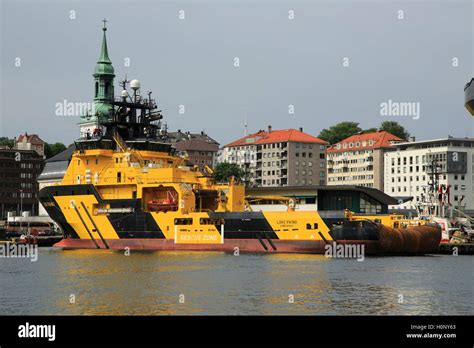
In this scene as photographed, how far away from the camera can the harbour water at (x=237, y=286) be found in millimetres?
27188

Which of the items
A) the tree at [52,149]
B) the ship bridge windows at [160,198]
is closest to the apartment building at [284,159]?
the tree at [52,149]

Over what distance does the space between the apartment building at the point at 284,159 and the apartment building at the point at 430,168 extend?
492 inches

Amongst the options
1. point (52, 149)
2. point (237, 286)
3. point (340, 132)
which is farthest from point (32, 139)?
point (237, 286)

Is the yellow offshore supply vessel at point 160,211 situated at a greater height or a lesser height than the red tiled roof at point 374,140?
lesser

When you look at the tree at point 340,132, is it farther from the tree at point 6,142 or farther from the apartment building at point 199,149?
the tree at point 6,142

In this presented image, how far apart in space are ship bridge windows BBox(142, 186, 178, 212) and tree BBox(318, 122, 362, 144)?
10456 cm

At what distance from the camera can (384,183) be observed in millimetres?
128375

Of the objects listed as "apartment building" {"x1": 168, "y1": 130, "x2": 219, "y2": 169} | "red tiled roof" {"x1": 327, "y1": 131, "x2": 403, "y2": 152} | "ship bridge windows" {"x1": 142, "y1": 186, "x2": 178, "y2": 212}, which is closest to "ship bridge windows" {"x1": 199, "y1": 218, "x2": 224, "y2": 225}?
"ship bridge windows" {"x1": 142, "y1": 186, "x2": 178, "y2": 212}

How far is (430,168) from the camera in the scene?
11194cm

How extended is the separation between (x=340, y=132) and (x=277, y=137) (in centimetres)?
2827

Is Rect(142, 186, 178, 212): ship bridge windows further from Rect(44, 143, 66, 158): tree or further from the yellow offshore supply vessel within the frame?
Rect(44, 143, 66, 158): tree
